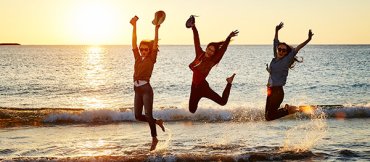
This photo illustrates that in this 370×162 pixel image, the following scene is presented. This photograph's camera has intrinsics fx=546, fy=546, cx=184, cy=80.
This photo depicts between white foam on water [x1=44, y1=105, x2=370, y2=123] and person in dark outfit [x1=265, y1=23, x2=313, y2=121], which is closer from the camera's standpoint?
person in dark outfit [x1=265, y1=23, x2=313, y2=121]

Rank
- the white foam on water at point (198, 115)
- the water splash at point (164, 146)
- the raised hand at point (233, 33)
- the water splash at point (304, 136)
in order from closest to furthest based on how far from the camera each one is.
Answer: the raised hand at point (233, 33), the water splash at point (164, 146), the water splash at point (304, 136), the white foam on water at point (198, 115)

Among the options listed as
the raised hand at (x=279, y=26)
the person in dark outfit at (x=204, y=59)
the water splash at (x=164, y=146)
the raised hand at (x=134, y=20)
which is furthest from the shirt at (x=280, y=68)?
the water splash at (x=164, y=146)

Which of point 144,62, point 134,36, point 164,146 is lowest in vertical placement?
point 164,146

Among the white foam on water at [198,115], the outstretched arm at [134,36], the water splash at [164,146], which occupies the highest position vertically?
the outstretched arm at [134,36]

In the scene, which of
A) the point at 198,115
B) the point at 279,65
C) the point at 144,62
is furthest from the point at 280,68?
the point at 198,115

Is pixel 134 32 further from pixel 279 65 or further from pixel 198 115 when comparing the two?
pixel 198 115

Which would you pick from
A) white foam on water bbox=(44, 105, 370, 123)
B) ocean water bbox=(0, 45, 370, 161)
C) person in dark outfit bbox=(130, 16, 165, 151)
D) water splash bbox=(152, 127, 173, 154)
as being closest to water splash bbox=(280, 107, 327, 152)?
ocean water bbox=(0, 45, 370, 161)

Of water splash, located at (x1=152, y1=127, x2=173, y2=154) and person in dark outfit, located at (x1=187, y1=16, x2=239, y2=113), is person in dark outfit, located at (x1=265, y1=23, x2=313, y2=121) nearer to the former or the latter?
person in dark outfit, located at (x1=187, y1=16, x2=239, y2=113)

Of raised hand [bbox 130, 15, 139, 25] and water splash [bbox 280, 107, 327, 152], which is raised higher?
raised hand [bbox 130, 15, 139, 25]

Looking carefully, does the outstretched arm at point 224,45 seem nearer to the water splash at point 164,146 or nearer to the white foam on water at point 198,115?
the water splash at point 164,146

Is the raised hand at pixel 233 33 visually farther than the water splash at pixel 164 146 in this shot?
No

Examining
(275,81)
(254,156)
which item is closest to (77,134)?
(254,156)

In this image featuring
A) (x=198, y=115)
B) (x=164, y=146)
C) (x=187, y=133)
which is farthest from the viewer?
(x=198, y=115)

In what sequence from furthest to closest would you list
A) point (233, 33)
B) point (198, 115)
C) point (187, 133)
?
point (198, 115), point (187, 133), point (233, 33)
